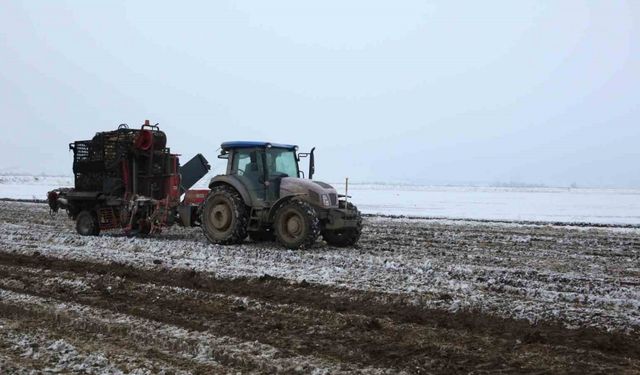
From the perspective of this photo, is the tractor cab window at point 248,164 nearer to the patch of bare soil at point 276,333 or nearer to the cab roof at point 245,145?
the cab roof at point 245,145

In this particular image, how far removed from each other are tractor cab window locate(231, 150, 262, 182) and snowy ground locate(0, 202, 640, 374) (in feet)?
4.98

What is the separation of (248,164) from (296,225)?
65.4 inches

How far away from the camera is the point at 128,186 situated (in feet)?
44.0

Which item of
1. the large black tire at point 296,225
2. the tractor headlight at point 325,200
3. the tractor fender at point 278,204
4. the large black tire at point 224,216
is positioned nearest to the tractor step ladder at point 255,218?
the large black tire at point 224,216

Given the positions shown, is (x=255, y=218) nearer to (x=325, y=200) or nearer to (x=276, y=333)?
(x=325, y=200)

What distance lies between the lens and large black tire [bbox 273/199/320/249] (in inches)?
428

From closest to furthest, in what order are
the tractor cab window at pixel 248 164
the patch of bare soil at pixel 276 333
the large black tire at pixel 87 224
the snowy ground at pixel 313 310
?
the patch of bare soil at pixel 276 333
the snowy ground at pixel 313 310
the tractor cab window at pixel 248 164
the large black tire at pixel 87 224

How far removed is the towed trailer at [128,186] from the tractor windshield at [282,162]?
185cm

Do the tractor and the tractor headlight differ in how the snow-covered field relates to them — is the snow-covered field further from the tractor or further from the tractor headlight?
the tractor headlight

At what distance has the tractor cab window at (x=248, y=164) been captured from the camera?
464 inches

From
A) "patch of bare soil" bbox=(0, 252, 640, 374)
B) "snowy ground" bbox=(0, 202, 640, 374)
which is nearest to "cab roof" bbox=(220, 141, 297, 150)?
"snowy ground" bbox=(0, 202, 640, 374)

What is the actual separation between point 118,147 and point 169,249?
3.63 metres

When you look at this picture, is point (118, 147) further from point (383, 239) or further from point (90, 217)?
point (383, 239)

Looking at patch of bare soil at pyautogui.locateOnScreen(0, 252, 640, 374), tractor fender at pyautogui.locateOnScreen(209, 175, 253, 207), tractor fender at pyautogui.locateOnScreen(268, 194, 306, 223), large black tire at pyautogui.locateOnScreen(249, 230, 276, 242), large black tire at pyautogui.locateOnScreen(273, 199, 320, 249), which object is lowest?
patch of bare soil at pyautogui.locateOnScreen(0, 252, 640, 374)
